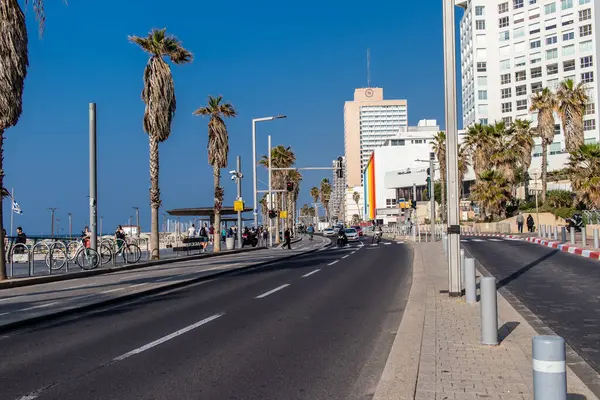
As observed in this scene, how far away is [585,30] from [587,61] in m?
4.49

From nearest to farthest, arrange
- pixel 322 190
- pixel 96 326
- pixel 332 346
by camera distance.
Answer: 1. pixel 332 346
2. pixel 96 326
3. pixel 322 190

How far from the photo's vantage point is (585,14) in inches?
3420

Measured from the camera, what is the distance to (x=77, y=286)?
16.9 metres

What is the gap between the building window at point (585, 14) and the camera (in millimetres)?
86256

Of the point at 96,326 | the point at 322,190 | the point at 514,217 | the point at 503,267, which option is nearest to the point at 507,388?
the point at 96,326

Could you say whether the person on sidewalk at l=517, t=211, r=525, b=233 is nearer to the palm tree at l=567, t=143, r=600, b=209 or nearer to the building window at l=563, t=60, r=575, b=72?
the palm tree at l=567, t=143, r=600, b=209

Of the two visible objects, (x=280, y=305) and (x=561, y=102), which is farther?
(x=561, y=102)

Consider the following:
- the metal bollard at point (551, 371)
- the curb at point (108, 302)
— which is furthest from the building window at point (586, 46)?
the metal bollard at point (551, 371)

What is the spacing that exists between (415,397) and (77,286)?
1372 centimetres

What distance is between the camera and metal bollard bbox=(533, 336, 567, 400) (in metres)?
3.85

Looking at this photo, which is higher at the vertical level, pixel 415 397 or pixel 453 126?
pixel 453 126

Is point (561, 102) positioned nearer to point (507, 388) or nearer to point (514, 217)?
point (514, 217)

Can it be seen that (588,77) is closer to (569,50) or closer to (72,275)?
(569,50)

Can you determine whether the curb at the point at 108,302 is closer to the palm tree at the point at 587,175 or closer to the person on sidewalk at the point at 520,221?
the palm tree at the point at 587,175
